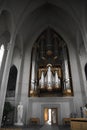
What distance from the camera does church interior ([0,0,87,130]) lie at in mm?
10297

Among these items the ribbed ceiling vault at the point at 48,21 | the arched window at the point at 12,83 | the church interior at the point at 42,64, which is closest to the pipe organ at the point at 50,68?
the church interior at the point at 42,64

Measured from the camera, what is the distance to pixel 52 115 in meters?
14.0

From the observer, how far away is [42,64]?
1300 cm

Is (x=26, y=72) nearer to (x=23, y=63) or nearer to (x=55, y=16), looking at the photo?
(x=23, y=63)

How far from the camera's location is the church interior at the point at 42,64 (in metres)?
10.3

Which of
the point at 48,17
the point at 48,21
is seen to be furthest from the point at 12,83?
the point at 48,17

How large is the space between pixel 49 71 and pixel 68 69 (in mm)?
2013

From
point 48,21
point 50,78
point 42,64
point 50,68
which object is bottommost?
point 50,78

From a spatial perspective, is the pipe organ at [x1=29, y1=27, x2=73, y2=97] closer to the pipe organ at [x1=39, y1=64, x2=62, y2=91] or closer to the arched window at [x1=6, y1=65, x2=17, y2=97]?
the pipe organ at [x1=39, y1=64, x2=62, y2=91]

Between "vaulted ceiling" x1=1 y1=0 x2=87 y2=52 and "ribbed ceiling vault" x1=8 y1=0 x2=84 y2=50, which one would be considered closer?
"vaulted ceiling" x1=1 y1=0 x2=87 y2=52

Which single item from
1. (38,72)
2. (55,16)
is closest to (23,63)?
(38,72)

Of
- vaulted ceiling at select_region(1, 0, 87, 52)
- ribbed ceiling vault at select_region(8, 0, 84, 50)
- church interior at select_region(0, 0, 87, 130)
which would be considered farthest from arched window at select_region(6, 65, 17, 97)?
ribbed ceiling vault at select_region(8, 0, 84, 50)

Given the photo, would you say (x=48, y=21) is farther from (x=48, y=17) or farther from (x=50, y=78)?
(x=50, y=78)

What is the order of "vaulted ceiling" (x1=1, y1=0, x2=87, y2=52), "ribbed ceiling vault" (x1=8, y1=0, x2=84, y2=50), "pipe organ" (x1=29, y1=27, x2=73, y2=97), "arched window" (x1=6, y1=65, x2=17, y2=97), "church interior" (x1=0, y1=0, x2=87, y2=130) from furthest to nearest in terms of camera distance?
1. "ribbed ceiling vault" (x1=8, y1=0, x2=84, y2=50)
2. "arched window" (x1=6, y1=65, x2=17, y2=97)
3. "vaulted ceiling" (x1=1, y1=0, x2=87, y2=52)
4. "pipe organ" (x1=29, y1=27, x2=73, y2=97)
5. "church interior" (x1=0, y1=0, x2=87, y2=130)
